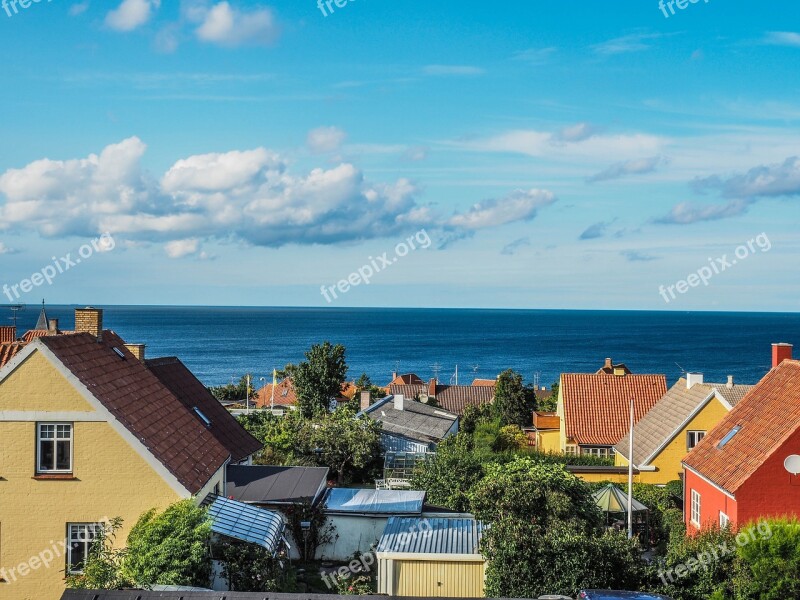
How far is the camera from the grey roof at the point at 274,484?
25.5m

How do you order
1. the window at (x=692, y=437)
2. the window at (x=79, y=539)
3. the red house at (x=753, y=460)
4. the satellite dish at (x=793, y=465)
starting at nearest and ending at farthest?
the window at (x=79, y=539) → the satellite dish at (x=793, y=465) → the red house at (x=753, y=460) → the window at (x=692, y=437)

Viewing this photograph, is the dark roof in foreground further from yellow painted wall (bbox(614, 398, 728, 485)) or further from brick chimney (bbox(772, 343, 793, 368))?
yellow painted wall (bbox(614, 398, 728, 485))

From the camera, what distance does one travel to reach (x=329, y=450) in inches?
1506

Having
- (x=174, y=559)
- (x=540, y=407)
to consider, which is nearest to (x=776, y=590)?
(x=174, y=559)

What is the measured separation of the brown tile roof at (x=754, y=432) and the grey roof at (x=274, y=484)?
12986 mm

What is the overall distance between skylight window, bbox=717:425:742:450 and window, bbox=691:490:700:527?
183cm

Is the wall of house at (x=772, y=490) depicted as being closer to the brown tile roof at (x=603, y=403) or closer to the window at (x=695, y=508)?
the window at (x=695, y=508)

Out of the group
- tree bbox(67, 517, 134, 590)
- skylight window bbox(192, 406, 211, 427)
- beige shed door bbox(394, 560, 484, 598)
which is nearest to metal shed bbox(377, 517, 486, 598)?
beige shed door bbox(394, 560, 484, 598)

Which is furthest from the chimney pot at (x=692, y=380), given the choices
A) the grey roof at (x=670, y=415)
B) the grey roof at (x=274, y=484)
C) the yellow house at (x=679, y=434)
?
the grey roof at (x=274, y=484)

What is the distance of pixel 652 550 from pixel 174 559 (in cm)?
1798

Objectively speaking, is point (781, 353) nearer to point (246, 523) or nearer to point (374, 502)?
point (374, 502)

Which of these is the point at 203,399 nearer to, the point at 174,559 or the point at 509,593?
the point at 174,559

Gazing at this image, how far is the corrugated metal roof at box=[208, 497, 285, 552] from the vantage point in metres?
19.2

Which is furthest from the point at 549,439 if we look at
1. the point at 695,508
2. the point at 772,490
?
the point at 772,490
